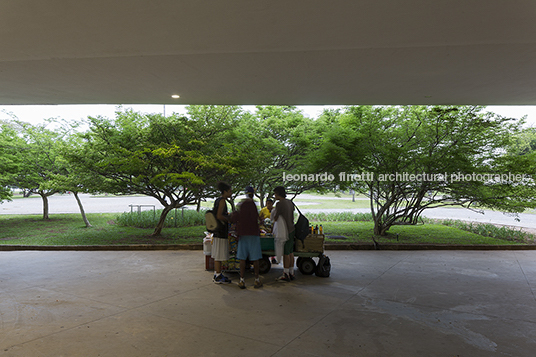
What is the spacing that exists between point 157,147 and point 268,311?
6.91 m

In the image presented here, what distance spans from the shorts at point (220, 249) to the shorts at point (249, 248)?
0.28 m

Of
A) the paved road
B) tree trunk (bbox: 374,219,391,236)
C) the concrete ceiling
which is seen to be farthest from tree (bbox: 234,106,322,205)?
the paved road

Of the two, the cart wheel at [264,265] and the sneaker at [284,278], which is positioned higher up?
the cart wheel at [264,265]

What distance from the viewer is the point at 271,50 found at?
15.0 feet

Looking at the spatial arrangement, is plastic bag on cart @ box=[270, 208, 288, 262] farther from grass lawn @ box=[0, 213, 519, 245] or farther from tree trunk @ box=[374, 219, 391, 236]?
tree trunk @ box=[374, 219, 391, 236]

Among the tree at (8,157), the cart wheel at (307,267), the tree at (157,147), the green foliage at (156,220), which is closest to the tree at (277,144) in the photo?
the tree at (157,147)

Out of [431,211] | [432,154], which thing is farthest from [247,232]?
[431,211]

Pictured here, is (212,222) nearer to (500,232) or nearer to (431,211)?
(500,232)

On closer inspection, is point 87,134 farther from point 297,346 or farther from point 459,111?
point 459,111

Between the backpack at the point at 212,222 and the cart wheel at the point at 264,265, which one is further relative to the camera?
the cart wheel at the point at 264,265

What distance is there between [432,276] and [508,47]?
14.4ft

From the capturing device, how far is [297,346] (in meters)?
3.71

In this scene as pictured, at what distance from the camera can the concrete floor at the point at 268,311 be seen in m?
3.72

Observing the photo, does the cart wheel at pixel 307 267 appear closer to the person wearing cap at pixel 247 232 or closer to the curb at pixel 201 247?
the person wearing cap at pixel 247 232
